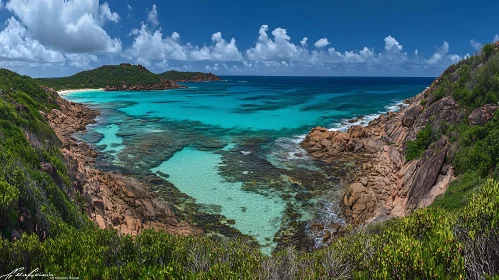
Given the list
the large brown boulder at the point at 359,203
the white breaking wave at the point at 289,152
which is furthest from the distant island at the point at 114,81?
the large brown boulder at the point at 359,203

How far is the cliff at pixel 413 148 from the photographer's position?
1953cm

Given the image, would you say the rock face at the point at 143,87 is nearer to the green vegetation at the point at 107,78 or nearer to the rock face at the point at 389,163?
the green vegetation at the point at 107,78

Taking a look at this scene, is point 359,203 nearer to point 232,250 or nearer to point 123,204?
point 232,250

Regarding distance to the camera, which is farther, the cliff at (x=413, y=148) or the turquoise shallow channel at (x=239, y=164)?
the turquoise shallow channel at (x=239, y=164)

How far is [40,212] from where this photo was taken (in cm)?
1103

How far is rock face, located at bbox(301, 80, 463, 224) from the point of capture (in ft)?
63.3

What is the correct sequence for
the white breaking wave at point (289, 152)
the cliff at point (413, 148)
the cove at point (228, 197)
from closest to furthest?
1. the cove at point (228, 197)
2. the cliff at point (413, 148)
3. the white breaking wave at point (289, 152)

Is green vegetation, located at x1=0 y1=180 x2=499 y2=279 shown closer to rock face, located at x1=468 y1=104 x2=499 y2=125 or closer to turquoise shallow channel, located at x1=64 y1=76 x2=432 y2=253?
turquoise shallow channel, located at x1=64 y1=76 x2=432 y2=253

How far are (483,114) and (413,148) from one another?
6.40 m

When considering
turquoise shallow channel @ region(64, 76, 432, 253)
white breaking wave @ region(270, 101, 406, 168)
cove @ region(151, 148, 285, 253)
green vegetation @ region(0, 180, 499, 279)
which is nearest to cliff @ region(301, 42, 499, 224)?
white breaking wave @ region(270, 101, 406, 168)

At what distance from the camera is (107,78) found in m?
141

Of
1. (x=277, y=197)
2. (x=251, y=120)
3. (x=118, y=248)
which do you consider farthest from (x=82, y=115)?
(x=118, y=248)

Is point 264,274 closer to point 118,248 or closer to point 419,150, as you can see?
point 118,248

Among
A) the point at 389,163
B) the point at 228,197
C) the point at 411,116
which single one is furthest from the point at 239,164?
the point at 411,116
